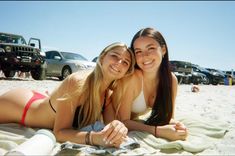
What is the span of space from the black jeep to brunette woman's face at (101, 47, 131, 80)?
10.3 metres

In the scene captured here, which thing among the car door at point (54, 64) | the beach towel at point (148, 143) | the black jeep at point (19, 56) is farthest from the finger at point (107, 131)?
the car door at point (54, 64)

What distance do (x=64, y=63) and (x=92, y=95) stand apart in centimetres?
1146

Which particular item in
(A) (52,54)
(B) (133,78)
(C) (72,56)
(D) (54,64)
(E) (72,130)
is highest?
(A) (52,54)

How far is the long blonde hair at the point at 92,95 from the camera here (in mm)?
3024

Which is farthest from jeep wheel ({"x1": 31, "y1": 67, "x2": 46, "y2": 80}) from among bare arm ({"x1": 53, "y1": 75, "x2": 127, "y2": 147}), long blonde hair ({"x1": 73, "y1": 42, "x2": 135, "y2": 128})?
bare arm ({"x1": 53, "y1": 75, "x2": 127, "y2": 147})

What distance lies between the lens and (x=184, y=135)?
3.16 meters

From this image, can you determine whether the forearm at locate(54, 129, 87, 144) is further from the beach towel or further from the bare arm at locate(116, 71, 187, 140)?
A: the bare arm at locate(116, 71, 187, 140)

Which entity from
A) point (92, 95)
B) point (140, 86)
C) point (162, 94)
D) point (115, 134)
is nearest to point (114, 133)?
point (115, 134)

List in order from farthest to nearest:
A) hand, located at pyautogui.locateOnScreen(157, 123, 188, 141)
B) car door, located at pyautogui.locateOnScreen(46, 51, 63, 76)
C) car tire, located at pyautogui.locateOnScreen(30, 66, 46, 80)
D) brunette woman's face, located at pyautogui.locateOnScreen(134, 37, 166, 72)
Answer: car door, located at pyautogui.locateOnScreen(46, 51, 63, 76)
car tire, located at pyautogui.locateOnScreen(30, 66, 46, 80)
brunette woman's face, located at pyautogui.locateOnScreen(134, 37, 166, 72)
hand, located at pyautogui.locateOnScreen(157, 123, 188, 141)

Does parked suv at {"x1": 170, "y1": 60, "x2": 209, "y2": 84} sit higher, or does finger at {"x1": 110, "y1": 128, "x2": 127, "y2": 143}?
finger at {"x1": 110, "y1": 128, "x2": 127, "y2": 143}

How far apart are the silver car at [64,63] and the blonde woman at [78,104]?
33.7 ft

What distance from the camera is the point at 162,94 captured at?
3.90m

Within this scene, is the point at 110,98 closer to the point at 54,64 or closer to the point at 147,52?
the point at 147,52

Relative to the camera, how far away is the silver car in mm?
13836
